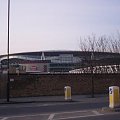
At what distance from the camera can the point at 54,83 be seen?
4300 centimetres

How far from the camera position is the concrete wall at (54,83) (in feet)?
137

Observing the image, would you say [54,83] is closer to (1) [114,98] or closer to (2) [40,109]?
(2) [40,109]

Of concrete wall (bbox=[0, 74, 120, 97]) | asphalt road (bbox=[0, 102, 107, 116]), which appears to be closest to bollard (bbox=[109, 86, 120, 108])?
asphalt road (bbox=[0, 102, 107, 116])

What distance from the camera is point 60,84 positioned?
4328 centimetres

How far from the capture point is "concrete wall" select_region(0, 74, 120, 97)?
4162 cm

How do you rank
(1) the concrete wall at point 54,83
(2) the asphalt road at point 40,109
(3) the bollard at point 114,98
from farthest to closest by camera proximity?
(1) the concrete wall at point 54,83 → (2) the asphalt road at point 40,109 → (3) the bollard at point 114,98

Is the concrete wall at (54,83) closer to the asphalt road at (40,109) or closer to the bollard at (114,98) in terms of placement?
the asphalt road at (40,109)

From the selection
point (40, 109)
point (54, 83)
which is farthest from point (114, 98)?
point (54, 83)

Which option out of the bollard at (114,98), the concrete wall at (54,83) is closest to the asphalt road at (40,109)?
the bollard at (114,98)

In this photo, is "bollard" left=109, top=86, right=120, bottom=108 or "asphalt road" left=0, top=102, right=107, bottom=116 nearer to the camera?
"bollard" left=109, top=86, right=120, bottom=108

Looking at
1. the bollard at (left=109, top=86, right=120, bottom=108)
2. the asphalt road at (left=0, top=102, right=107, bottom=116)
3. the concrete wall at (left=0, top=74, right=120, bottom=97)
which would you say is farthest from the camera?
the concrete wall at (left=0, top=74, right=120, bottom=97)

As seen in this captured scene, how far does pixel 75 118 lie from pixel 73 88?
1033 inches

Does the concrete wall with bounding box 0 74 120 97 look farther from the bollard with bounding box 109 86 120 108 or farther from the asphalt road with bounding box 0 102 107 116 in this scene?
the bollard with bounding box 109 86 120 108

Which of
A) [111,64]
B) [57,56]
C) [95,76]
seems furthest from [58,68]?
[95,76]
